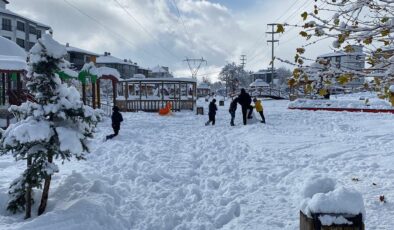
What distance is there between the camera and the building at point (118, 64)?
85119mm

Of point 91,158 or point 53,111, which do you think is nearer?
point 53,111

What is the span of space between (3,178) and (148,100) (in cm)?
2283

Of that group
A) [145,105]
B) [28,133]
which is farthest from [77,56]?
[28,133]

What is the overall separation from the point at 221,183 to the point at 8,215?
387 centimetres

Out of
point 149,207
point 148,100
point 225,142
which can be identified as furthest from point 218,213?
point 148,100

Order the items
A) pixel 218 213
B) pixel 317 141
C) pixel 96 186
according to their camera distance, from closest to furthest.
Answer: pixel 218 213 → pixel 96 186 → pixel 317 141

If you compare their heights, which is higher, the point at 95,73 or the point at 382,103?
the point at 95,73

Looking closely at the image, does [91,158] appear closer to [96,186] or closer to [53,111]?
[96,186]

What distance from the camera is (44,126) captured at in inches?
220

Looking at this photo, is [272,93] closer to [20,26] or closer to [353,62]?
[20,26]

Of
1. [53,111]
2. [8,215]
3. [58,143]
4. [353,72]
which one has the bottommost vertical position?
[8,215]

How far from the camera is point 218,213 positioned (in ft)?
18.6

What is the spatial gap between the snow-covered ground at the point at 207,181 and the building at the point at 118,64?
249 ft

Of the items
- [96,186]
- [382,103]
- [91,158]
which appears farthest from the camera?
[382,103]
